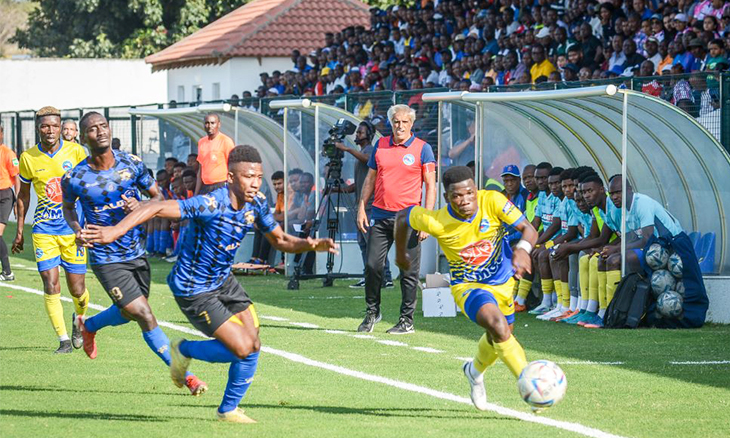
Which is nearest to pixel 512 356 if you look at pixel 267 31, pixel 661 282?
pixel 661 282

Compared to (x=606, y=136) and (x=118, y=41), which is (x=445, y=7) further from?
(x=118, y=41)

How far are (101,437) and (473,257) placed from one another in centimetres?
277

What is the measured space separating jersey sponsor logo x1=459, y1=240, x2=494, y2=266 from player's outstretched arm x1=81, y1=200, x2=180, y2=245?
79.6 inches

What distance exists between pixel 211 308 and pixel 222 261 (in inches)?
13.0

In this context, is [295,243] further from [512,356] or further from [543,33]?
[543,33]

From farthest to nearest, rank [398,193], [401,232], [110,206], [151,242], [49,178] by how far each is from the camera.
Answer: [151,242], [398,193], [49,178], [110,206], [401,232]

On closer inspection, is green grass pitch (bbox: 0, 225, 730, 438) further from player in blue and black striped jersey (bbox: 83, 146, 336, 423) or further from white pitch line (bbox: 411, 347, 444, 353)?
player in blue and black striped jersey (bbox: 83, 146, 336, 423)

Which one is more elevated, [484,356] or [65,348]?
[484,356]

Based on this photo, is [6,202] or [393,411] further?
[6,202]

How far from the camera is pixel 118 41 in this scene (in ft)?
191

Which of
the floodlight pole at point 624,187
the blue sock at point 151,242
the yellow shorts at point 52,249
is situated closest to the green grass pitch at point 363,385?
the yellow shorts at point 52,249

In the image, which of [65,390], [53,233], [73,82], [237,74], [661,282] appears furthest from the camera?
[73,82]

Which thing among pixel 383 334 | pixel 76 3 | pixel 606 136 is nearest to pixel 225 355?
pixel 383 334

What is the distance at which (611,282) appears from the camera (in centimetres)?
1335
